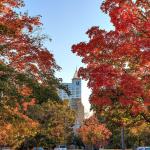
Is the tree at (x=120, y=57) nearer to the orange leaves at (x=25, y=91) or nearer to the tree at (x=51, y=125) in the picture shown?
the orange leaves at (x=25, y=91)

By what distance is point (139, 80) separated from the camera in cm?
2133

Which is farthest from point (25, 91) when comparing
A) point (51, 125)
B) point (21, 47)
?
point (51, 125)

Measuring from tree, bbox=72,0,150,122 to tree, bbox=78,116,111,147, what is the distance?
63.2 meters

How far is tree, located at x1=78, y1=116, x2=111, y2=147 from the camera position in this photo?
86188 mm

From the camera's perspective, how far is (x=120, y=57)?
21.0m

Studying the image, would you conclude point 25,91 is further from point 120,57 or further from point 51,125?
point 51,125

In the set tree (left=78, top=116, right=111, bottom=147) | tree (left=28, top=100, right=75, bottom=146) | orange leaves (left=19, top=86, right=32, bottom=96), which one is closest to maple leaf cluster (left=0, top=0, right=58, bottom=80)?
orange leaves (left=19, top=86, right=32, bottom=96)

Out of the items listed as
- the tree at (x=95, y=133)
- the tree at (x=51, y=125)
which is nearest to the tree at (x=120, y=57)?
the tree at (x=51, y=125)

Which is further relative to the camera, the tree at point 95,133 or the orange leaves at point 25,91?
the tree at point 95,133

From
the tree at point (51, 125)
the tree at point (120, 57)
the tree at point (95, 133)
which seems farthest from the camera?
the tree at point (95, 133)

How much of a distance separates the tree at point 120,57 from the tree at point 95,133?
6323 centimetres

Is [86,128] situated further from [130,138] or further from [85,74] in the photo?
[85,74]

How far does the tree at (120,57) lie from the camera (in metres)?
18.8

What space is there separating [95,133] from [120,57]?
6956cm
